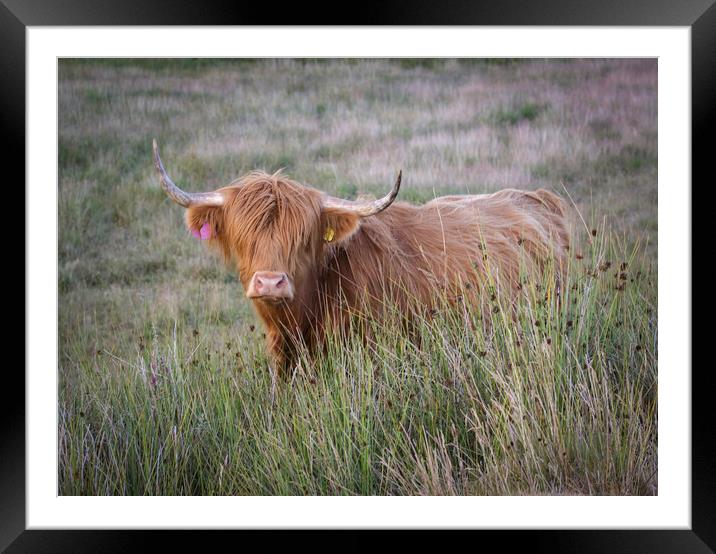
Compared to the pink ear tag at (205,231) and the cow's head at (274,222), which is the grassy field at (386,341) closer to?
the cow's head at (274,222)

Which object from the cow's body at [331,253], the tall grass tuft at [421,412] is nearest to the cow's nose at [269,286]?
the cow's body at [331,253]

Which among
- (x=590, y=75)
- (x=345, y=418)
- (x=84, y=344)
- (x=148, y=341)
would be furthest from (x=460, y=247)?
(x=84, y=344)

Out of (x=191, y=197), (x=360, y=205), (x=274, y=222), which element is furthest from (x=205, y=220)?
(x=360, y=205)

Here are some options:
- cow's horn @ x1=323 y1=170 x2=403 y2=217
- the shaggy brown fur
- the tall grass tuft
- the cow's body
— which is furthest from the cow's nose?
cow's horn @ x1=323 y1=170 x2=403 y2=217

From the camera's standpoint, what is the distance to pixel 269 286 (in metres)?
3.56

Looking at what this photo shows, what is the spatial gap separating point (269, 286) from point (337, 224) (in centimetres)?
63

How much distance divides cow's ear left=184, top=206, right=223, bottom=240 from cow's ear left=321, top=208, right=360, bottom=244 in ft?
1.84

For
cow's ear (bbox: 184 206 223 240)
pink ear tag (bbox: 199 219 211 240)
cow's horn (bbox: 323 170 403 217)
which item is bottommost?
pink ear tag (bbox: 199 219 211 240)

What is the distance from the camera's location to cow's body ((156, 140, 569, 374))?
384 cm

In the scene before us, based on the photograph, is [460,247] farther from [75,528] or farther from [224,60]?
[75,528]

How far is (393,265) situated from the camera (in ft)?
14.2

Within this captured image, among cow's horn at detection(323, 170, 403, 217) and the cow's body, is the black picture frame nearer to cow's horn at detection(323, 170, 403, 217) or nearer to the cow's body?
the cow's body
